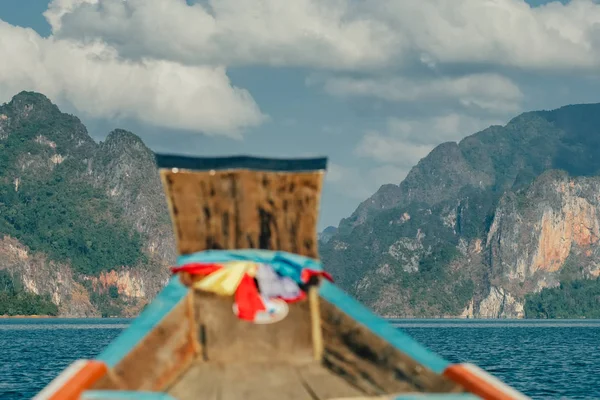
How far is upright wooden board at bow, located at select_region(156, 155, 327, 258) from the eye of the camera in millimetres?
11359

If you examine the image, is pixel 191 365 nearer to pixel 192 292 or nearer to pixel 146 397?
pixel 192 292

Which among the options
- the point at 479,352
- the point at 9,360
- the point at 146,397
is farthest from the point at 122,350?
the point at 479,352

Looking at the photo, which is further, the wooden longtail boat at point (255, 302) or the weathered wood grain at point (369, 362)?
the wooden longtail boat at point (255, 302)

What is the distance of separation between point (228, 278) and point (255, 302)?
0.37 m

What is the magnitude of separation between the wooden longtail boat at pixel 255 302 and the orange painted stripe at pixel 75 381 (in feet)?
3.15

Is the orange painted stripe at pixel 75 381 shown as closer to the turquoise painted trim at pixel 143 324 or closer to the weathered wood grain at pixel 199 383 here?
the turquoise painted trim at pixel 143 324

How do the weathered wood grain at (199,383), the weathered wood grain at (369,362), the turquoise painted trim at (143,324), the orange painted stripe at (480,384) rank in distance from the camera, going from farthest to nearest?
the weathered wood grain at (199,383) < the weathered wood grain at (369,362) < the turquoise painted trim at (143,324) < the orange painted stripe at (480,384)

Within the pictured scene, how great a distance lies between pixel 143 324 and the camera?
10.9 m

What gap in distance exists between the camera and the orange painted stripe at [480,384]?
31.5 ft

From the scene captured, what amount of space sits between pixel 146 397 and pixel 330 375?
7.60 ft

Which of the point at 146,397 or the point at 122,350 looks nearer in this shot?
the point at 146,397

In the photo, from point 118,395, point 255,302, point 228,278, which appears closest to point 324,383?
point 255,302

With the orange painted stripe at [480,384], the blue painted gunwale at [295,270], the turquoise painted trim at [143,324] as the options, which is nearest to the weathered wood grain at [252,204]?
the blue painted gunwale at [295,270]

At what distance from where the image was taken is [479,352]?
85.6 metres
